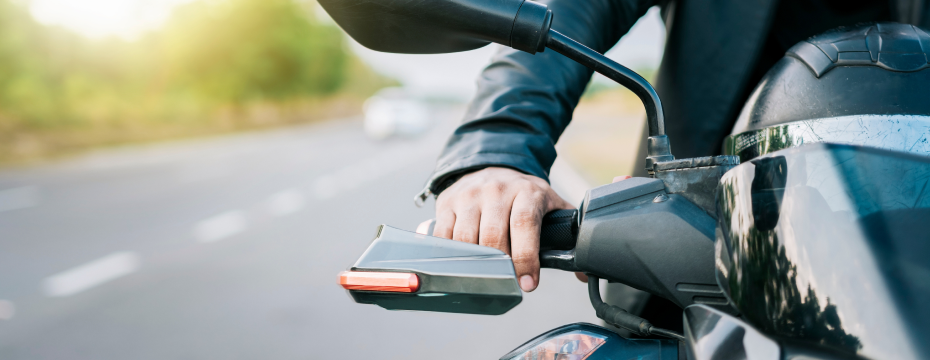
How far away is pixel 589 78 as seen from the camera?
1427mm

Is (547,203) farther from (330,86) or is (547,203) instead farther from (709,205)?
(330,86)

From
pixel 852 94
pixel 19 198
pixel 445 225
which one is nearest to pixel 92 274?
pixel 19 198

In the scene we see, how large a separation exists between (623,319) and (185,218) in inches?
344

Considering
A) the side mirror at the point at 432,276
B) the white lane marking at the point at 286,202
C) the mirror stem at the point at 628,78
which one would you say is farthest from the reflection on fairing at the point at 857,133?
the white lane marking at the point at 286,202

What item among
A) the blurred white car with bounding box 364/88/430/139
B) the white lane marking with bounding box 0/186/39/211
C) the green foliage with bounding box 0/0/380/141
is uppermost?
the green foliage with bounding box 0/0/380/141

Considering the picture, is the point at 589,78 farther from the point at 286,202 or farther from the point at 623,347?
the point at 286,202

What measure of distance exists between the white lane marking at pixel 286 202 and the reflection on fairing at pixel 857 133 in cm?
861

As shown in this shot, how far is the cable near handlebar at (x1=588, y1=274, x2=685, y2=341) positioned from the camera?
863mm

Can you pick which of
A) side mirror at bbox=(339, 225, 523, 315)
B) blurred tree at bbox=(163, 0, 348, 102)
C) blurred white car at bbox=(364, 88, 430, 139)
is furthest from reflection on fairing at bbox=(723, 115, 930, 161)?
blurred tree at bbox=(163, 0, 348, 102)

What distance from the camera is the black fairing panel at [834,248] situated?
516mm

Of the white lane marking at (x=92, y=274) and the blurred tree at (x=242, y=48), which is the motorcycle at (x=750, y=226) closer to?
the white lane marking at (x=92, y=274)

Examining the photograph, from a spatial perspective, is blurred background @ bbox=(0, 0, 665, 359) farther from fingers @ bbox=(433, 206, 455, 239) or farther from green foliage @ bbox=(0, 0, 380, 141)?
fingers @ bbox=(433, 206, 455, 239)

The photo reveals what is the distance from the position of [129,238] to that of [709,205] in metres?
7.80

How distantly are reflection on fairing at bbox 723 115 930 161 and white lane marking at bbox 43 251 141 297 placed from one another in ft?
19.0
